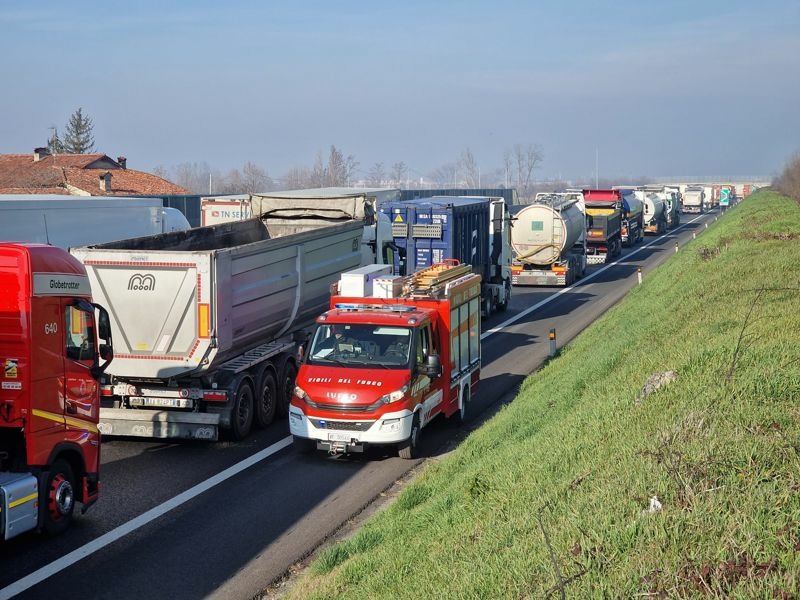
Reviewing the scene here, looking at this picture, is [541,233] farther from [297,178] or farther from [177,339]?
[297,178]

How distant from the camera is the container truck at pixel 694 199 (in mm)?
110562

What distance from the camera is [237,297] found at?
15453mm

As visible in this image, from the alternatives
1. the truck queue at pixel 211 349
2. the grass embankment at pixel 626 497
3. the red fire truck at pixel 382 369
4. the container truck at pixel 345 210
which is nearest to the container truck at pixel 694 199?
the container truck at pixel 345 210

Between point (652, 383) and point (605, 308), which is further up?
Result: point (652, 383)

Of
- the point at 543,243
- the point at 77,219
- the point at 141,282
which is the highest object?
the point at 77,219

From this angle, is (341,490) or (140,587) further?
Answer: (341,490)

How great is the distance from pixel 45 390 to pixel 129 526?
205 centimetres

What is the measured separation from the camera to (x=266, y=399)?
16672 millimetres

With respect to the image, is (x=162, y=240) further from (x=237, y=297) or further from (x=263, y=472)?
(x=263, y=472)

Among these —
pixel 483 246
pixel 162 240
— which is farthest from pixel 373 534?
pixel 483 246

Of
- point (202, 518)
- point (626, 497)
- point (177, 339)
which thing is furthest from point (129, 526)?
point (626, 497)

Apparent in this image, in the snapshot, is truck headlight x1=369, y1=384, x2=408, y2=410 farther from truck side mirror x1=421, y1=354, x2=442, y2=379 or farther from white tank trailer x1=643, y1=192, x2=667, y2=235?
white tank trailer x1=643, y1=192, x2=667, y2=235

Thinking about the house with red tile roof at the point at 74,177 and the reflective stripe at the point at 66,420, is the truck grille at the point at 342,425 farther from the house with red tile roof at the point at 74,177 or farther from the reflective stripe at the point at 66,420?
the house with red tile roof at the point at 74,177

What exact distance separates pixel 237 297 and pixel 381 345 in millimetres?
2519
